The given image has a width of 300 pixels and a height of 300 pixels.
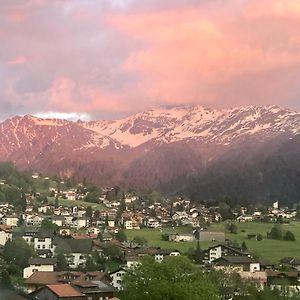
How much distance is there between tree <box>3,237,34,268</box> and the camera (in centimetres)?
3850

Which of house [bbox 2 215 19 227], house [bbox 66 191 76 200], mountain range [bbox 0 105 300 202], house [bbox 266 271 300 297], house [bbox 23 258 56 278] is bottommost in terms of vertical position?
house [bbox 266 271 300 297]

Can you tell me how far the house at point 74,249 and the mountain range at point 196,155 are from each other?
3743 centimetres

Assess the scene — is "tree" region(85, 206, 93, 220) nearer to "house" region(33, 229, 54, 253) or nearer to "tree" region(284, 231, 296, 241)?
"house" region(33, 229, 54, 253)

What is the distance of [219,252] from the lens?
4441cm

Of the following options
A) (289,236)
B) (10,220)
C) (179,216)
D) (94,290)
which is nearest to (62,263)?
(94,290)

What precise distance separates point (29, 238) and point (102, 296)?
1914cm

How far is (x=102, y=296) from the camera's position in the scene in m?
29.5

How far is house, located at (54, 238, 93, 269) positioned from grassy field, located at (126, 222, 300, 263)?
5.94 meters

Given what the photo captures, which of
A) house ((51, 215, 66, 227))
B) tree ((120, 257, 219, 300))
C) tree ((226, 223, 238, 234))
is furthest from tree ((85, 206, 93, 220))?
tree ((120, 257, 219, 300))

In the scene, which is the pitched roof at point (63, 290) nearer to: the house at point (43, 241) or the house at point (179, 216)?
the house at point (43, 241)

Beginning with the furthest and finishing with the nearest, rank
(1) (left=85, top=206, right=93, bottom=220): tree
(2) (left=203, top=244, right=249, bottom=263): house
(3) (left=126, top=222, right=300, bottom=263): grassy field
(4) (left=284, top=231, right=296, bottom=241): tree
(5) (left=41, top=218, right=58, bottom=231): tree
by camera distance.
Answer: (1) (left=85, top=206, right=93, bottom=220): tree → (5) (left=41, top=218, right=58, bottom=231): tree → (4) (left=284, top=231, right=296, bottom=241): tree → (3) (left=126, top=222, right=300, bottom=263): grassy field → (2) (left=203, top=244, right=249, bottom=263): house

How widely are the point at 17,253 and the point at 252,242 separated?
1952cm

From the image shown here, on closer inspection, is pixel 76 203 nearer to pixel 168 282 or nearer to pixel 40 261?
pixel 40 261

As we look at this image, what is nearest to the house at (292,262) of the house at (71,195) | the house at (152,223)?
the house at (152,223)
